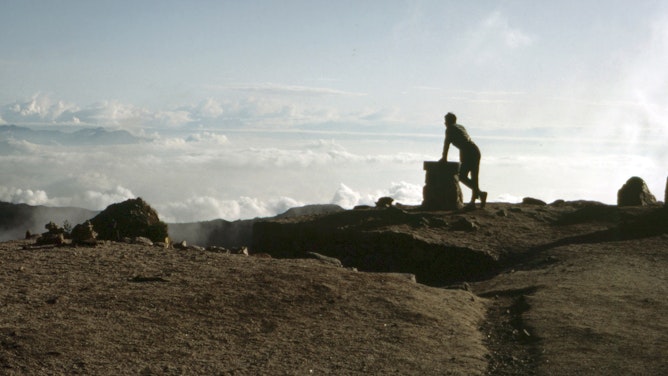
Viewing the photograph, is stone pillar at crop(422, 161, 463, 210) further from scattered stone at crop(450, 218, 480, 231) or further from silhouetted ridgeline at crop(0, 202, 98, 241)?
silhouetted ridgeline at crop(0, 202, 98, 241)

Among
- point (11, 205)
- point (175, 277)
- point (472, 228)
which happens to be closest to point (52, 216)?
point (11, 205)

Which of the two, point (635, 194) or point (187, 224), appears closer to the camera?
point (635, 194)

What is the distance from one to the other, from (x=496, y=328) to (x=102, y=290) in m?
4.92

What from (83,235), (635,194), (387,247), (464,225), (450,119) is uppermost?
(450,119)

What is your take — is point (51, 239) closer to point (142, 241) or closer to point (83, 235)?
point (83, 235)

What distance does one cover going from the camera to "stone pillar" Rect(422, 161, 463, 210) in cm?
1955

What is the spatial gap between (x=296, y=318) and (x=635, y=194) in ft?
53.5

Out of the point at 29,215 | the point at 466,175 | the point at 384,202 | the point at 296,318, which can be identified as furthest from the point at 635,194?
the point at 29,215

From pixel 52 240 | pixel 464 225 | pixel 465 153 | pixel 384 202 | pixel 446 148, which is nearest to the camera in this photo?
pixel 52 240

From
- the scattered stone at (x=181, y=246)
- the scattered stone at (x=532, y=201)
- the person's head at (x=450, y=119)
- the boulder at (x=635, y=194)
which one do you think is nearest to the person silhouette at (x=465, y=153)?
the person's head at (x=450, y=119)

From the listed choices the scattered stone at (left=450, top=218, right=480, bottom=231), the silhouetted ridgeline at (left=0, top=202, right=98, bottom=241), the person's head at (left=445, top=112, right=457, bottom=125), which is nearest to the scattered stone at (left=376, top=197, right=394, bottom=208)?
the person's head at (left=445, top=112, right=457, bottom=125)

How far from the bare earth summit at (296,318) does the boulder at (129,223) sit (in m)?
1.56

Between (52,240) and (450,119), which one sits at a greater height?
(450,119)

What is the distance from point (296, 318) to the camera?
29.9 feet
